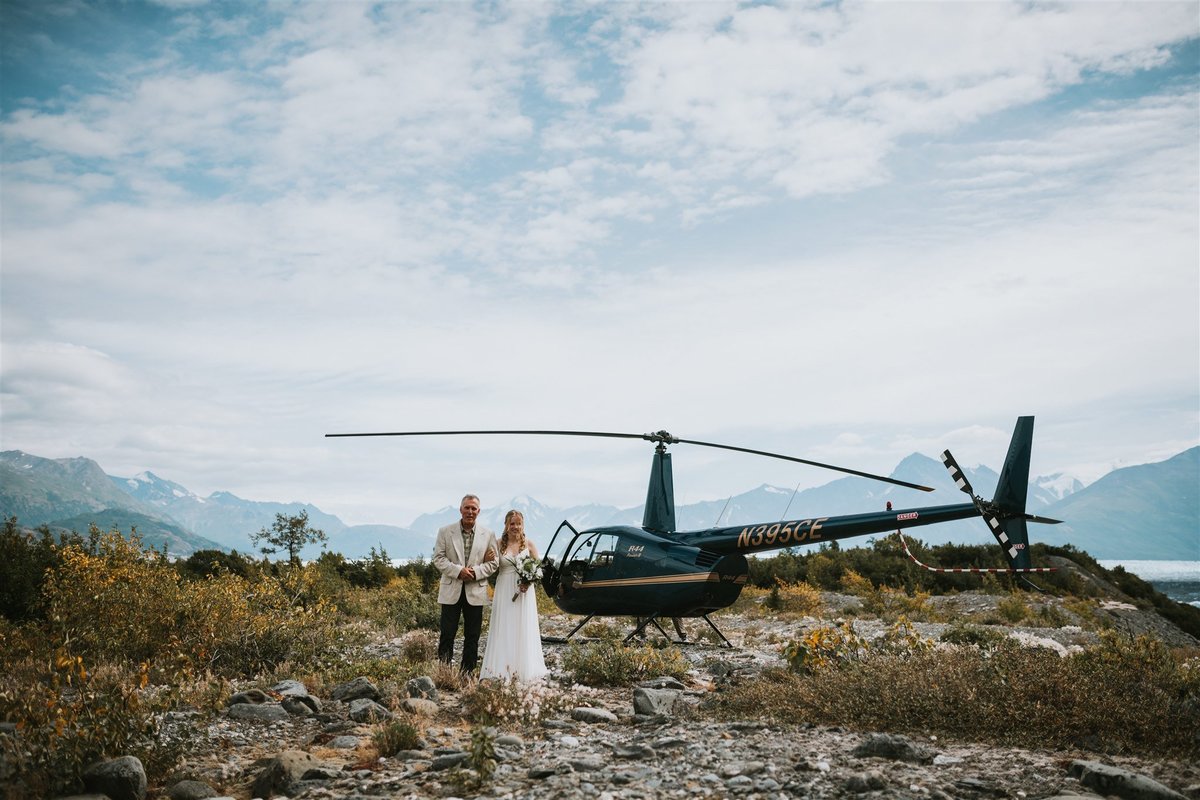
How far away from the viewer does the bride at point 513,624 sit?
→ 10.0m

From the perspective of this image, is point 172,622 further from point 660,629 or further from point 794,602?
point 794,602

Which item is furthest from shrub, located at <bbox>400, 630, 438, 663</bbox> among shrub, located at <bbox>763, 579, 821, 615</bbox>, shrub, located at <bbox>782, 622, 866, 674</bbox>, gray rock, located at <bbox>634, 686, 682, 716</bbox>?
shrub, located at <bbox>763, 579, 821, 615</bbox>

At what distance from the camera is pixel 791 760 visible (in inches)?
252

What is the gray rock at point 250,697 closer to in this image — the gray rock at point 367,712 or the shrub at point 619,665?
the gray rock at point 367,712

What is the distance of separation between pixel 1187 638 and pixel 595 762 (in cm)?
2517

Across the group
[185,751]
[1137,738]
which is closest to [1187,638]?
[1137,738]

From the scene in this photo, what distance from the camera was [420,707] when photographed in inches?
337

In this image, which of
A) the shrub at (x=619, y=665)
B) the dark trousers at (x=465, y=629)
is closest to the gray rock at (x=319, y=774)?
the dark trousers at (x=465, y=629)

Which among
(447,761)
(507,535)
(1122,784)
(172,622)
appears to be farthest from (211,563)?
(1122,784)

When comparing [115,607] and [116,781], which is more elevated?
[115,607]

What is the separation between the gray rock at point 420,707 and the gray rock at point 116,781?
9.57 ft

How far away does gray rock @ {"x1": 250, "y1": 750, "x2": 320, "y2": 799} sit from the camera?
20.4ft

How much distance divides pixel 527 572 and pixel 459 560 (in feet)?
3.53

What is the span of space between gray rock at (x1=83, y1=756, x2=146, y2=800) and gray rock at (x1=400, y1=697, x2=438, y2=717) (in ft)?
9.57
